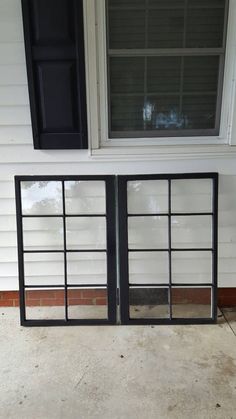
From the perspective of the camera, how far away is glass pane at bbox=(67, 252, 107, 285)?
2600mm

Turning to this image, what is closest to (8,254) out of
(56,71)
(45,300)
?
(45,300)

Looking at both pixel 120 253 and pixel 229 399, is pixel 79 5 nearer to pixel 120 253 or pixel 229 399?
pixel 120 253

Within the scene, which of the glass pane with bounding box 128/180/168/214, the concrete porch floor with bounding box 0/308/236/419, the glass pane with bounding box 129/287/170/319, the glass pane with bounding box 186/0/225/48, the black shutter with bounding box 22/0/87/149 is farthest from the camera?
the glass pane with bounding box 129/287/170/319

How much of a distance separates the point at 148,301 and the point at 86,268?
53 centimetres

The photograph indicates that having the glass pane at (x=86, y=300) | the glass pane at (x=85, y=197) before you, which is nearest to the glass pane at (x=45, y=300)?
the glass pane at (x=86, y=300)

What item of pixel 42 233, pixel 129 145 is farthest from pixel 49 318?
pixel 129 145

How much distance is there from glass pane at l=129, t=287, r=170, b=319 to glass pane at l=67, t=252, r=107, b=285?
0.26 meters

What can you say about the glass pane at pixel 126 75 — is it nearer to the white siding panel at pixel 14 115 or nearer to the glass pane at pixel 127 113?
the glass pane at pixel 127 113

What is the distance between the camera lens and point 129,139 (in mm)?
2500

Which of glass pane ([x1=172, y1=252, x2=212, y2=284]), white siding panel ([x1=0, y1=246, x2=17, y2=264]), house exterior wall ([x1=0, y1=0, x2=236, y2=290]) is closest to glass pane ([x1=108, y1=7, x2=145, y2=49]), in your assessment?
house exterior wall ([x1=0, y1=0, x2=236, y2=290])

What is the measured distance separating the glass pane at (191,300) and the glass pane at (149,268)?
0.50 feet

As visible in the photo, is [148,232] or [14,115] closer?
[14,115]

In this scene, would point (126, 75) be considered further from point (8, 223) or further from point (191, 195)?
point (8, 223)

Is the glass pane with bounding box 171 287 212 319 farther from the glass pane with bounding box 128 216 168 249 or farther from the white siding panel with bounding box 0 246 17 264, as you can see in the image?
the white siding panel with bounding box 0 246 17 264
